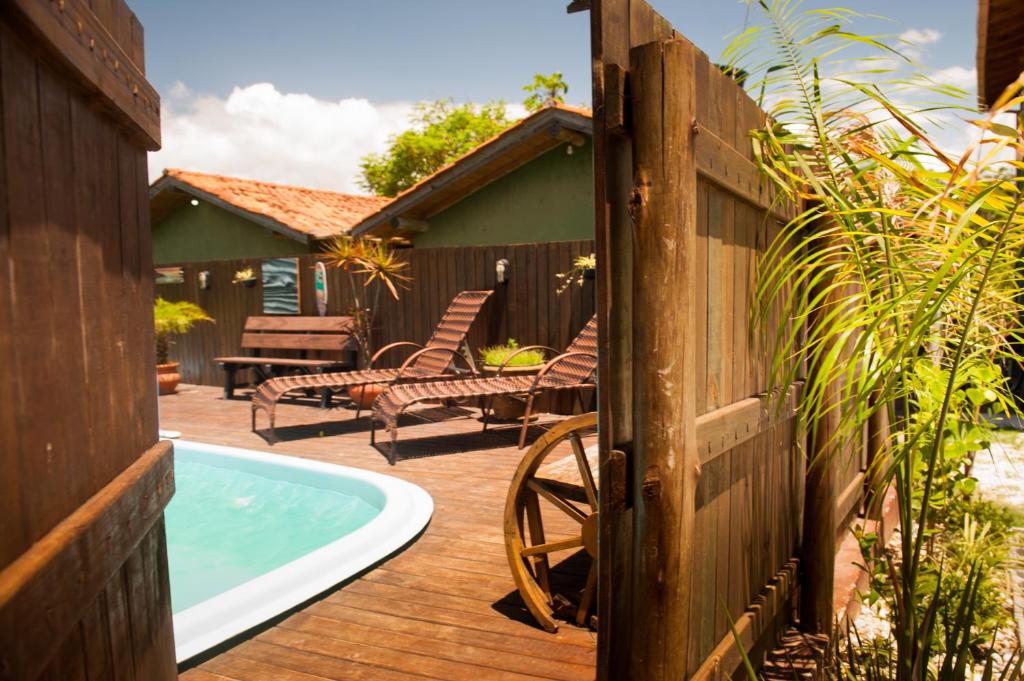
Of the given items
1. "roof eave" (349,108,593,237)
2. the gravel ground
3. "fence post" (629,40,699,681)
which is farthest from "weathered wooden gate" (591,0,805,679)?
"roof eave" (349,108,593,237)

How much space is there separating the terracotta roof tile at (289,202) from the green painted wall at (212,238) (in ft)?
1.56

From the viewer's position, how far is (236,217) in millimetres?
13258

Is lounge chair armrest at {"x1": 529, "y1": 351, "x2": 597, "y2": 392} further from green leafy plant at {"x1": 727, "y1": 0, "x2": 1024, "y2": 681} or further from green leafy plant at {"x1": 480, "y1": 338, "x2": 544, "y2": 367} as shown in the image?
green leafy plant at {"x1": 727, "y1": 0, "x2": 1024, "y2": 681}

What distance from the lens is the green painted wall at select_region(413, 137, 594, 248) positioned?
9320mm

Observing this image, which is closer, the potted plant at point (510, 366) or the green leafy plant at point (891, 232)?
the green leafy plant at point (891, 232)

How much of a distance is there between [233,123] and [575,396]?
122 meters

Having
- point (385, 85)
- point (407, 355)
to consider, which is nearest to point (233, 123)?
point (385, 85)

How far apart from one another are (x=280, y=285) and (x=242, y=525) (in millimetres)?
5687

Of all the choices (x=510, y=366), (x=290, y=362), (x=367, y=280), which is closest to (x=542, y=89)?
(x=367, y=280)

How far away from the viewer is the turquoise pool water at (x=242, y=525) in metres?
4.83

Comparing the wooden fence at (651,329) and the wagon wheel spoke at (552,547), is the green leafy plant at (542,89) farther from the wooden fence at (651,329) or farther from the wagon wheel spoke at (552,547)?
the wooden fence at (651,329)

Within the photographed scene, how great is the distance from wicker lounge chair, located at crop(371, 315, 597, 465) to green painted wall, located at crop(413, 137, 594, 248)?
2.95 metres

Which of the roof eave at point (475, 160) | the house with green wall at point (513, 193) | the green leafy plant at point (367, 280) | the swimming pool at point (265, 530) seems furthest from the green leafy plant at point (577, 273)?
the swimming pool at point (265, 530)

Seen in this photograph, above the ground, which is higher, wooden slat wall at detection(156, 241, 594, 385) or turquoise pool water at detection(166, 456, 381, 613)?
wooden slat wall at detection(156, 241, 594, 385)
